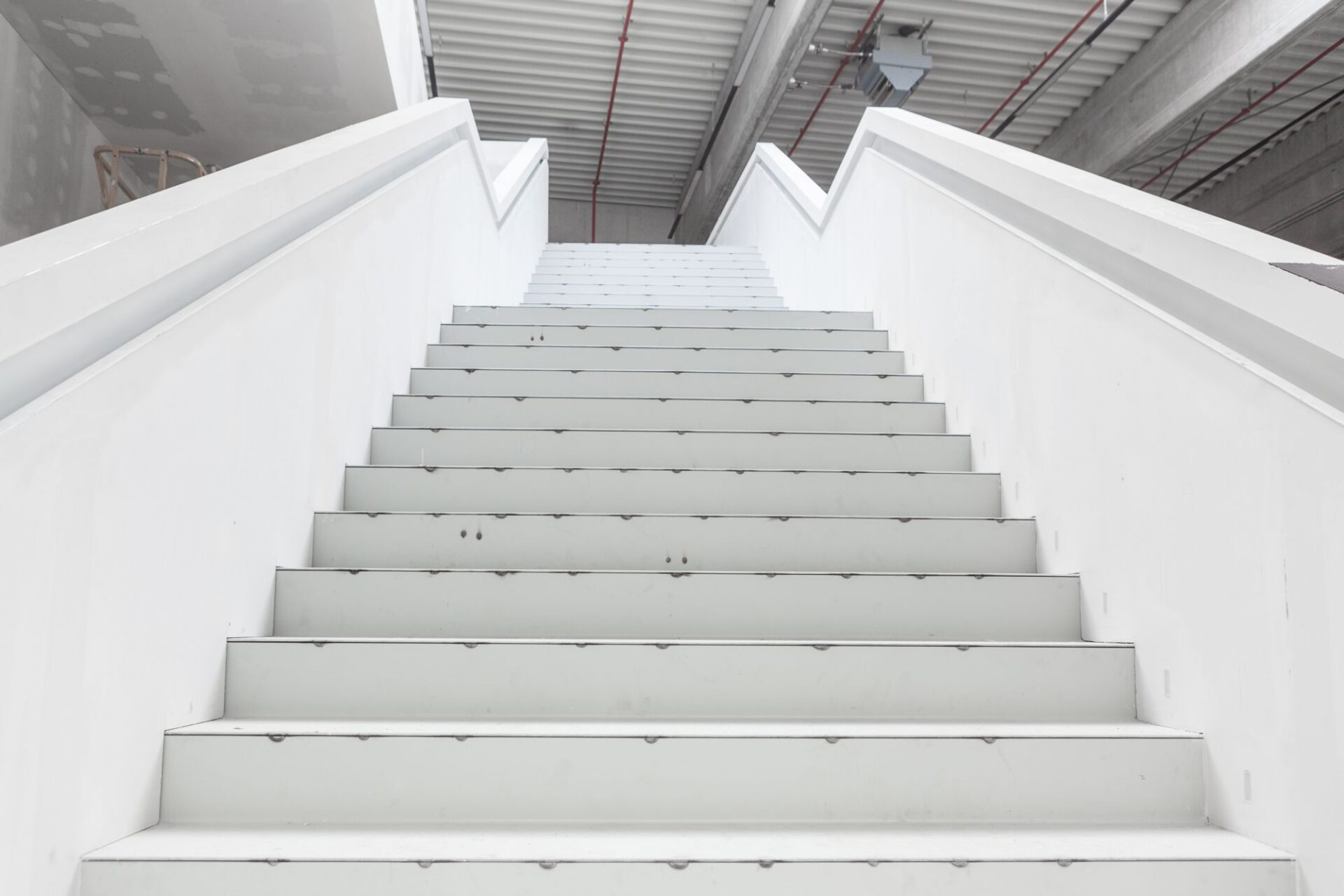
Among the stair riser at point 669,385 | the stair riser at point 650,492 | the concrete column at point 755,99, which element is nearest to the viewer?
the stair riser at point 650,492

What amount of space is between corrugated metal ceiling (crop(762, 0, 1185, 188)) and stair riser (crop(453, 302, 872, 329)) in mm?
4720

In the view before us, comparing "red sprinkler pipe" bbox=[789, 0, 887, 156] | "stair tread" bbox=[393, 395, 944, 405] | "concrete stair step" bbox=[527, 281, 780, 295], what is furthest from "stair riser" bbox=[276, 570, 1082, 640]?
"red sprinkler pipe" bbox=[789, 0, 887, 156]

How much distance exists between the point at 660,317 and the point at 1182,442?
2.42 meters

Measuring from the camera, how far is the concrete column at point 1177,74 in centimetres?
623

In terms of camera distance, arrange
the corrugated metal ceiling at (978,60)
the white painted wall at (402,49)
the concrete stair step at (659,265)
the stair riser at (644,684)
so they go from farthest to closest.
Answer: the corrugated metal ceiling at (978,60) → the concrete stair step at (659,265) → the white painted wall at (402,49) → the stair riser at (644,684)

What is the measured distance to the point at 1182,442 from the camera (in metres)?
1.77

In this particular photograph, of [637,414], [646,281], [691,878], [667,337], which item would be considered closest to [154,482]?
[691,878]

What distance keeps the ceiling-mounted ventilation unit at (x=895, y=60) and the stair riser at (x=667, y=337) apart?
15.7 ft

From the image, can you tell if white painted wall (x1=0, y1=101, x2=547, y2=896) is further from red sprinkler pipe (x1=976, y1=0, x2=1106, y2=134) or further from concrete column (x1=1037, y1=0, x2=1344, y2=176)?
red sprinkler pipe (x1=976, y1=0, x2=1106, y2=134)

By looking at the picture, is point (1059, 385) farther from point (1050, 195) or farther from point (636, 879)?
point (636, 879)

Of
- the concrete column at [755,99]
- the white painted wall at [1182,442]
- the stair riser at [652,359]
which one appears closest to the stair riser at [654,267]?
the concrete column at [755,99]

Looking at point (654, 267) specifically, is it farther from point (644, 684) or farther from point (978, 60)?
→ point (644, 684)

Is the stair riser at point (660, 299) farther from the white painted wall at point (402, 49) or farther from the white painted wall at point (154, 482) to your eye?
the white painted wall at point (154, 482)

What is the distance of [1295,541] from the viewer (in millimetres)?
1454
